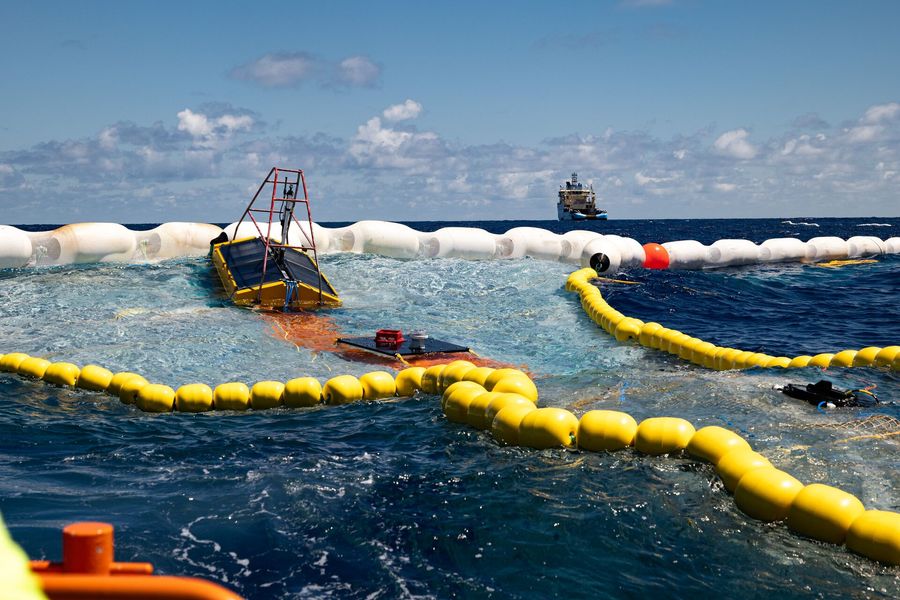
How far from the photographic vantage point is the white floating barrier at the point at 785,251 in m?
32.9

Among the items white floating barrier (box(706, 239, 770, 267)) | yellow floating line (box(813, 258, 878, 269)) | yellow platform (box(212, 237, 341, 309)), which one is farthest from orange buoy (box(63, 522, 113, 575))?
yellow floating line (box(813, 258, 878, 269))

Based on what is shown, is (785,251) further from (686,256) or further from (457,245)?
(457,245)

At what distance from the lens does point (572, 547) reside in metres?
6.43

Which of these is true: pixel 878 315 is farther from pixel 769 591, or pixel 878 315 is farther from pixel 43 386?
pixel 43 386

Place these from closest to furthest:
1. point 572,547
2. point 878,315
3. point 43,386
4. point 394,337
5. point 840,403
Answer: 1. point 572,547
2. point 840,403
3. point 43,386
4. point 394,337
5. point 878,315

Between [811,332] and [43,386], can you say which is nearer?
[43,386]

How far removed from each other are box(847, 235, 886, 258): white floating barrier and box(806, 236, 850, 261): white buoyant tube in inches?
11.9

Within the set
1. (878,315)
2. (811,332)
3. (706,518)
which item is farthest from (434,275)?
(706,518)

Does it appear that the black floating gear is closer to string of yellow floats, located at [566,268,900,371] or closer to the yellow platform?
string of yellow floats, located at [566,268,900,371]

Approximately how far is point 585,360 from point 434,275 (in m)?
9.57

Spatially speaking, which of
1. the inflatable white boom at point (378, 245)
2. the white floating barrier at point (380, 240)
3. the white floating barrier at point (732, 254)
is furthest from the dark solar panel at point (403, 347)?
the white floating barrier at point (732, 254)

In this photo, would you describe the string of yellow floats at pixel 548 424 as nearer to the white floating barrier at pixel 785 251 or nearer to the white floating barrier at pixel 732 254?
the white floating barrier at pixel 732 254

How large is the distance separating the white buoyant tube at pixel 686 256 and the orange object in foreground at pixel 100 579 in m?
28.5

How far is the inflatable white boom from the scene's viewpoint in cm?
2233
